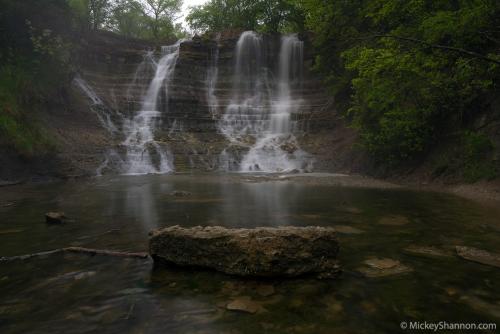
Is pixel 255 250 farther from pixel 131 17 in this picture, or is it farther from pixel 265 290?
pixel 131 17

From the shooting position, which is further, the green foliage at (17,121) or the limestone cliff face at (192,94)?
the limestone cliff face at (192,94)

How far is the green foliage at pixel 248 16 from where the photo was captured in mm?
36281

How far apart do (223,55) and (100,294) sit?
110ft

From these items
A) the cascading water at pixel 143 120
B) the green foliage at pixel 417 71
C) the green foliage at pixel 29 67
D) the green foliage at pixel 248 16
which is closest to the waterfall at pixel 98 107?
the cascading water at pixel 143 120

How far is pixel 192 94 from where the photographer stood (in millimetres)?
30609

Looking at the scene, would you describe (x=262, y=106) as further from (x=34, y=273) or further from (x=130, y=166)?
(x=34, y=273)

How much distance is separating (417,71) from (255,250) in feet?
35.5

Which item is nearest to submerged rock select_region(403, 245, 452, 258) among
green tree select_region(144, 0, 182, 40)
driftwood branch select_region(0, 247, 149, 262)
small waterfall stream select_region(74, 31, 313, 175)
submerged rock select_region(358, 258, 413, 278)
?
submerged rock select_region(358, 258, 413, 278)

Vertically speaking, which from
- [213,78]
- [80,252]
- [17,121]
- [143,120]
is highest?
[213,78]

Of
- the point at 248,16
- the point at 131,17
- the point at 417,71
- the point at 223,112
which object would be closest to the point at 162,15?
the point at 131,17

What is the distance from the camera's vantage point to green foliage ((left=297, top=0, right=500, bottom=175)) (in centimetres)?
1046

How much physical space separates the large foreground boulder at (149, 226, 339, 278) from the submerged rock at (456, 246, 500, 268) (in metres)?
1.85

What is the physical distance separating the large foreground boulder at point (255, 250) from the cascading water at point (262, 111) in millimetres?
17722

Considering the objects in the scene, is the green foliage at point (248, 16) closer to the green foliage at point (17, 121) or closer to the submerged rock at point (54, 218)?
the green foliage at point (17, 121)
